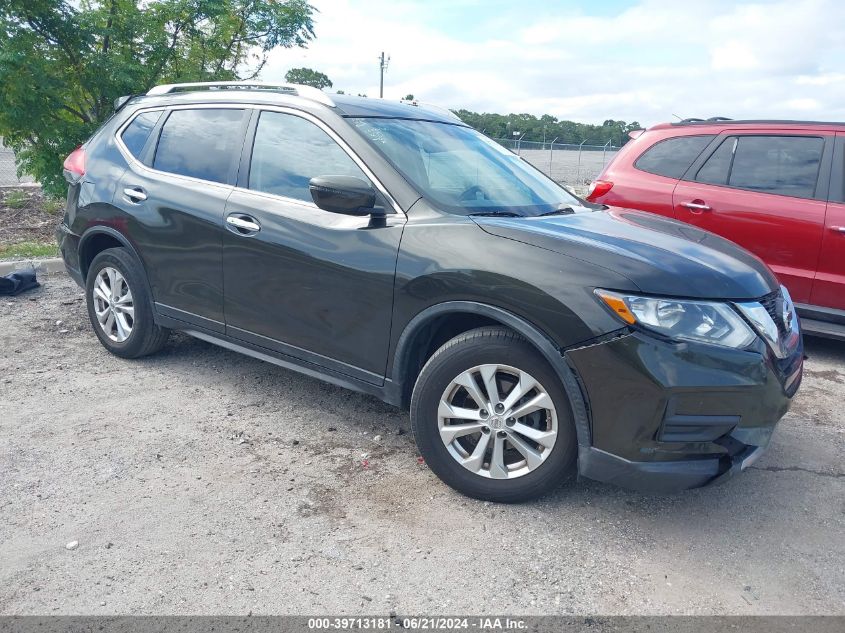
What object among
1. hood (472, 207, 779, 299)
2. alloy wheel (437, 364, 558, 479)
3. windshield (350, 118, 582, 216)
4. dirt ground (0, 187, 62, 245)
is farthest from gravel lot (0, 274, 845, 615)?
dirt ground (0, 187, 62, 245)

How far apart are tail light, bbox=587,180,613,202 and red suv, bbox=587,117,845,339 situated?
1 centimetres

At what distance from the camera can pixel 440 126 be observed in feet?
13.8

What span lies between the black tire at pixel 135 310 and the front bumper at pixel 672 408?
2951 millimetres

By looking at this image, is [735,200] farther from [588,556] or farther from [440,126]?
[588,556]

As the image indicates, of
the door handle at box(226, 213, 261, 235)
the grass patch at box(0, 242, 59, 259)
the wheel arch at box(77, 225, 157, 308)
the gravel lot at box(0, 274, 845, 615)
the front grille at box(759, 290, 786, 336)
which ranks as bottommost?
the gravel lot at box(0, 274, 845, 615)

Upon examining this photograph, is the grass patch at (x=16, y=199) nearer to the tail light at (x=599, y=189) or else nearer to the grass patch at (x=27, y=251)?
the grass patch at (x=27, y=251)

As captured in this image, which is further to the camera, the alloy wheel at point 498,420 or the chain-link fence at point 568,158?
the chain-link fence at point 568,158

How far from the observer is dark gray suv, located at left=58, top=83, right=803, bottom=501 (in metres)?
2.74

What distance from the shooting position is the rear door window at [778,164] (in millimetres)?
5402

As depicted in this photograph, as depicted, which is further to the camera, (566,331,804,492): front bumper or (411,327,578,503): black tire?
(411,327,578,503): black tire

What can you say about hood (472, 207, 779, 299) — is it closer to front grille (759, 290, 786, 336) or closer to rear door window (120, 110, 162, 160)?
front grille (759, 290, 786, 336)

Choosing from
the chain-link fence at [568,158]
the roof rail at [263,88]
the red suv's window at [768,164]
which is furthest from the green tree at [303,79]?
the chain-link fence at [568,158]

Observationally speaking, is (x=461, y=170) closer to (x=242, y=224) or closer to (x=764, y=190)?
(x=242, y=224)

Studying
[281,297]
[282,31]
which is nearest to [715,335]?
[281,297]
